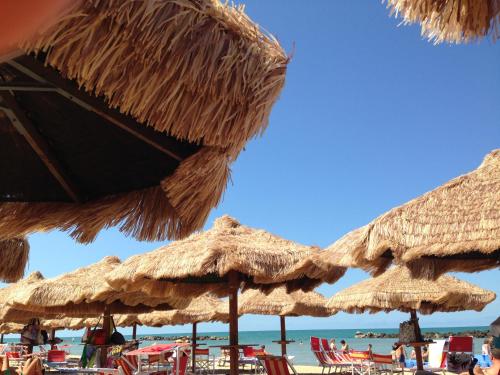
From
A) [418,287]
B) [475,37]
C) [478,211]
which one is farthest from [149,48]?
[418,287]

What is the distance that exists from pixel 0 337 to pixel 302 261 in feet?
78.8

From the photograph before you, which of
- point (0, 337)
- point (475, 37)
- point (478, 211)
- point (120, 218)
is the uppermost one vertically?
point (475, 37)

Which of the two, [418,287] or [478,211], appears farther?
[418,287]

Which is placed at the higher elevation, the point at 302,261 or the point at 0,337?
the point at 302,261

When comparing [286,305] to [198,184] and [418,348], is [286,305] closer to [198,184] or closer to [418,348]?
[418,348]

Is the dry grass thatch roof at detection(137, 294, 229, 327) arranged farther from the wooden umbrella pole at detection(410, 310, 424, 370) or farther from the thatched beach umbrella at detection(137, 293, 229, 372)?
the wooden umbrella pole at detection(410, 310, 424, 370)

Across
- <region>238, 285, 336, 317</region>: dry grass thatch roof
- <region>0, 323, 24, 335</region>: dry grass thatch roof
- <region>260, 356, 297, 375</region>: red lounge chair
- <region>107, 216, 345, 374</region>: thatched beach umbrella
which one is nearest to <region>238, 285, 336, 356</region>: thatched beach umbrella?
<region>238, 285, 336, 317</region>: dry grass thatch roof

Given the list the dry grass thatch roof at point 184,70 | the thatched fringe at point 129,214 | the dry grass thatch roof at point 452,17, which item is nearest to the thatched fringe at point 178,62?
the dry grass thatch roof at point 184,70

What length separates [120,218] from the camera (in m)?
2.93

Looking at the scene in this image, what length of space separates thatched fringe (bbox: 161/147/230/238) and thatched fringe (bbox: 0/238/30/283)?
2968 mm

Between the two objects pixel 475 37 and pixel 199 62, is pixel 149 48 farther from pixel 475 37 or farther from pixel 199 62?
pixel 475 37

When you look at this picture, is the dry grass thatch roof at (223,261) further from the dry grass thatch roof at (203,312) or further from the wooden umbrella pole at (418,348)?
the dry grass thatch roof at (203,312)

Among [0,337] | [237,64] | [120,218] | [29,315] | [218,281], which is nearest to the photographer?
[237,64]

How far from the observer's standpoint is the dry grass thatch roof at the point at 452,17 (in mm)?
2990
